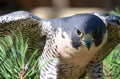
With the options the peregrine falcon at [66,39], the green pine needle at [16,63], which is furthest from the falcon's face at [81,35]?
the green pine needle at [16,63]

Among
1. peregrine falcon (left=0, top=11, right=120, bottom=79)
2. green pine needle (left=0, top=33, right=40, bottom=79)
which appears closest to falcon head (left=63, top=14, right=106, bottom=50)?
peregrine falcon (left=0, top=11, right=120, bottom=79)

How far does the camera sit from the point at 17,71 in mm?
1572

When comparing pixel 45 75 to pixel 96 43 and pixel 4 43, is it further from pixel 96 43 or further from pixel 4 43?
pixel 4 43

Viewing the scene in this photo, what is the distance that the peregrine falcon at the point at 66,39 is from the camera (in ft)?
7.32

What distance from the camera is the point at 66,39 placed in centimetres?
237

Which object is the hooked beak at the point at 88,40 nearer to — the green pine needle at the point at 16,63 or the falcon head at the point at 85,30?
the falcon head at the point at 85,30

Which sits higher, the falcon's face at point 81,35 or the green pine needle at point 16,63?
the falcon's face at point 81,35

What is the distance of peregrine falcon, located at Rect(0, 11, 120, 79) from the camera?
2230mm

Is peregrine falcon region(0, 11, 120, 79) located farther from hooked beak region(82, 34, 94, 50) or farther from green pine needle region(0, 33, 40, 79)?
green pine needle region(0, 33, 40, 79)

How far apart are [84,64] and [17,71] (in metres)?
0.97

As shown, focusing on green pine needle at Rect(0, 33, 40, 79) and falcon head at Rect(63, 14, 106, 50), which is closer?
green pine needle at Rect(0, 33, 40, 79)

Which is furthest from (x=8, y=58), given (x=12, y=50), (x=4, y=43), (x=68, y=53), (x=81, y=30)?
(x=68, y=53)

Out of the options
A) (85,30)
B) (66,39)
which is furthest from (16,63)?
(66,39)

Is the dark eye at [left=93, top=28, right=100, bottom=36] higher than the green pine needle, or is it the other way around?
the dark eye at [left=93, top=28, right=100, bottom=36]
